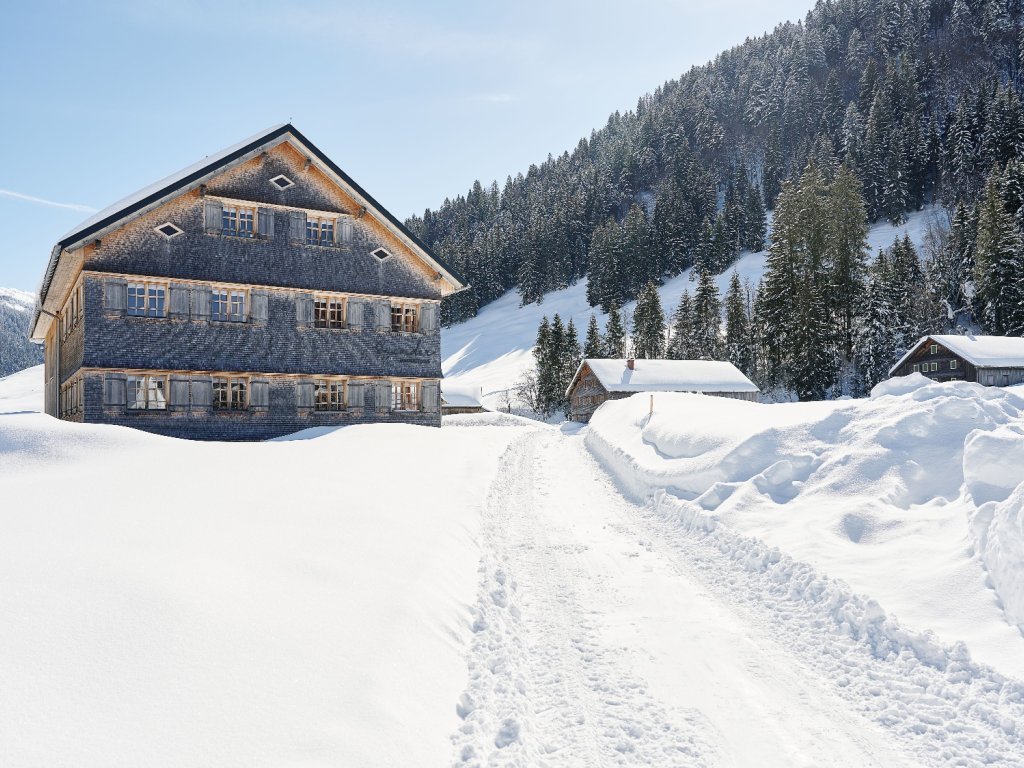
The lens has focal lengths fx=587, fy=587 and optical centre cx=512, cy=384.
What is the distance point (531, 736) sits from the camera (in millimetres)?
4648

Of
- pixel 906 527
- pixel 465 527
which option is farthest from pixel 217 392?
pixel 906 527

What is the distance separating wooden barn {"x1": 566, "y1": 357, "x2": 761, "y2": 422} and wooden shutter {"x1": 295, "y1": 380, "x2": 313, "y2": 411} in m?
31.0

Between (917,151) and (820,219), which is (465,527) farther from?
(917,151)

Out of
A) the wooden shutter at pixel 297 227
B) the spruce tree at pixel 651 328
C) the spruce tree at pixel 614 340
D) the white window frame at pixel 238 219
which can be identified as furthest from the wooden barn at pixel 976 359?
→ the white window frame at pixel 238 219

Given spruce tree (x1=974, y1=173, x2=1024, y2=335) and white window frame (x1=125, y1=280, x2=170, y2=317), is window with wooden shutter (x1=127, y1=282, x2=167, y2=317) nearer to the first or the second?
white window frame (x1=125, y1=280, x2=170, y2=317)

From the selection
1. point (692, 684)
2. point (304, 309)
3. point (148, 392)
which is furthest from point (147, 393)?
point (692, 684)

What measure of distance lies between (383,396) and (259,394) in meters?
5.72

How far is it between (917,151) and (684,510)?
11456 centimetres

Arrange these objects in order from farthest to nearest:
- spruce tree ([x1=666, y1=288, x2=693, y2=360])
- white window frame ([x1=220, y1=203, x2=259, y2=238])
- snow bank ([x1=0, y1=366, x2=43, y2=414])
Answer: spruce tree ([x1=666, y1=288, x2=693, y2=360])
snow bank ([x1=0, y1=366, x2=43, y2=414])
white window frame ([x1=220, y1=203, x2=259, y2=238])

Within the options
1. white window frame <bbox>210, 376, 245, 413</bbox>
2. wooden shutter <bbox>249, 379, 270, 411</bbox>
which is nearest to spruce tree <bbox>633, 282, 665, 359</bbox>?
wooden shutter <bbox>249, 379, 270, 411</bbox>

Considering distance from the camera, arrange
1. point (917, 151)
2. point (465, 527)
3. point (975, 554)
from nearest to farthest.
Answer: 1. point (975, 554)
2. point (465, 527)
3. point (917, 151)

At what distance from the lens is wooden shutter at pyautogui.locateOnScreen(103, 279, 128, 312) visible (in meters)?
23.0

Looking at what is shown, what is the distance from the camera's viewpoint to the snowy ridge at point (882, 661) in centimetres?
463

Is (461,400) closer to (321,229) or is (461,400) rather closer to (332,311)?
(332,311)
